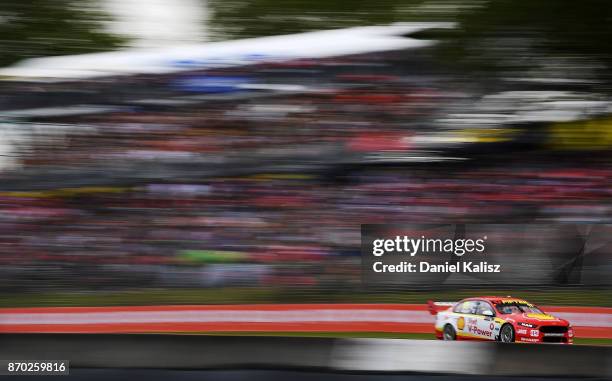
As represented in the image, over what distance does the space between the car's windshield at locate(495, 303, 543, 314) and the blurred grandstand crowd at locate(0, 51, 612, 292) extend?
558 mm

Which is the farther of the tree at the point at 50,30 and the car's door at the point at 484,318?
the tree at the point at 50,30

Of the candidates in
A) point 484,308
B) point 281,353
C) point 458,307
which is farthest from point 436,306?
point 281,353

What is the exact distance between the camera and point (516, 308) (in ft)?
11.7

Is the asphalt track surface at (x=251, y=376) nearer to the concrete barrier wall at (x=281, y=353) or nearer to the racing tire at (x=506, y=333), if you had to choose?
the concrete barrier wall at (x=281, y=353)

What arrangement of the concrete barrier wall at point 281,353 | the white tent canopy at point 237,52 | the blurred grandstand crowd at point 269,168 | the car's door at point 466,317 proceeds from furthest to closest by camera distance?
the white tent canopy at point 237,52
the blurred grandstand crowd at point 269,168
the car's door at point 466,317
the concrete barrier wall at point 281,353

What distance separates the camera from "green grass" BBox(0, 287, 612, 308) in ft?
11.8

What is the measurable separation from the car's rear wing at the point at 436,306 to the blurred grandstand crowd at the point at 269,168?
473 millimetres

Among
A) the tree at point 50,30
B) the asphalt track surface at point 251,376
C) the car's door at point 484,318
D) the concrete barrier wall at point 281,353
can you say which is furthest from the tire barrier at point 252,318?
the tree at point 50,30

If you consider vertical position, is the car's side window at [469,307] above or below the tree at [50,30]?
below

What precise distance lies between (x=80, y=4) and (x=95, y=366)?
314 centimetres

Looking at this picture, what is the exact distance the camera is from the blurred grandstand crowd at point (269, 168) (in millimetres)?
4074

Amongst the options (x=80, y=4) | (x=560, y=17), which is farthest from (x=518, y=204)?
(x=80, y=4)

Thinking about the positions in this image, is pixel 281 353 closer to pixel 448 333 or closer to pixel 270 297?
pixel 270 297

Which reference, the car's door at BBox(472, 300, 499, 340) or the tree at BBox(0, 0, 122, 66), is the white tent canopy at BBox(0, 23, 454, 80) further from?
the car's door at BBox(472, 300, 499, 340)
